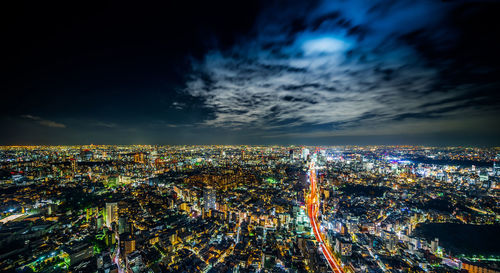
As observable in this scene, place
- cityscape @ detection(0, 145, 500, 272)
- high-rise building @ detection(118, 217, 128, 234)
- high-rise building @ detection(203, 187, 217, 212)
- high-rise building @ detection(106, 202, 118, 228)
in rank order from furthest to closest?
high-rise building @ detection(203, 187, 217, 212), high-rise building @ detection(106, 202, 118, 228), high-rise building @ detection(118, 217, 128, 234), cityscape @ detection(0, 145, 500, 272)

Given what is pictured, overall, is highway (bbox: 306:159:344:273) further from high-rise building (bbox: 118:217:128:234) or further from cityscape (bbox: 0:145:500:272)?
high-rise building (bbox: 118:217:128:234)

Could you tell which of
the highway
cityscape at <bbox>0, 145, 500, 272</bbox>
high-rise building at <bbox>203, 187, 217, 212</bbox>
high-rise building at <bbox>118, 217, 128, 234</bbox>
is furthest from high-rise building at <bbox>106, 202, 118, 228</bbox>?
the highway

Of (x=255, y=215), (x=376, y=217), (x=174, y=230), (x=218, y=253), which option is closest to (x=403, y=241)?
(x=376, y=217)

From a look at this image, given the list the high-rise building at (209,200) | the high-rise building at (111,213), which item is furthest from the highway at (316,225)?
the high-rise building at (111,213)

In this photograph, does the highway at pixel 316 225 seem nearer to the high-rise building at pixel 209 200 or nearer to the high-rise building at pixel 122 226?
the high-rise building at pixel 209 200

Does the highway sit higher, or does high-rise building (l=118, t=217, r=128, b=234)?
high-rise building (l=118, t=217, r=128, b=234)

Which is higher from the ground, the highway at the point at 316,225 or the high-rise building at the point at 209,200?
the high-rise building at the point at 209,200

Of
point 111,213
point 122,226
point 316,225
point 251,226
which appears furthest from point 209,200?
point 316,225

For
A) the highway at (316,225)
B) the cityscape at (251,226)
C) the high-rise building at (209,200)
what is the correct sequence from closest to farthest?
1. the cityscape at (251,226)
2. the highway at (316,225)
3. the high-rise building at (209,200)

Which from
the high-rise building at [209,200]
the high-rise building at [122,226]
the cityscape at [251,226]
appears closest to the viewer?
the cityscape at [251,226]

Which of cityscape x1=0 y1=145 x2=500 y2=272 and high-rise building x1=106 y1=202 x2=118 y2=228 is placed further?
high-rise building x1=106 y1=202 x2=118 y2=228

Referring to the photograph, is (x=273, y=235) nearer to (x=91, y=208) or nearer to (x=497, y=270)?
(x=497, y=270)
